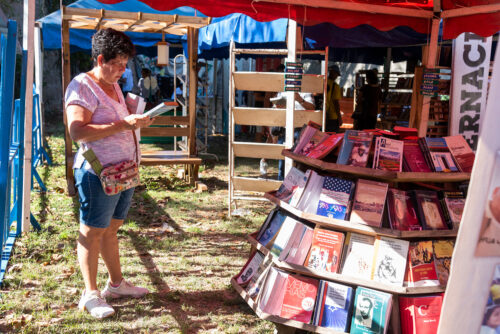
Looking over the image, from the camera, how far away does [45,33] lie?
9727 millimetres

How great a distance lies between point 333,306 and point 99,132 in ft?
6.25

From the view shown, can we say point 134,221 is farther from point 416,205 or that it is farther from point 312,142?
point 416,205

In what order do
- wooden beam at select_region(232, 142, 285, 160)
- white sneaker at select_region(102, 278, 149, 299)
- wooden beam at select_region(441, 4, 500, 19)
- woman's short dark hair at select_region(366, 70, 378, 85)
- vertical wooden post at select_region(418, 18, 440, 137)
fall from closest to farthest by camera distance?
white sneaker at select_region(102, 278, 149, 299), wooden beam at select_region(441, 4, 500, 19), vertical wooden post at select_region(418, 18, 440, 137), wooden beam at select_region(232, 142, 285, 160), woman's short dark hair at select_region(366, 70, 378, 85)

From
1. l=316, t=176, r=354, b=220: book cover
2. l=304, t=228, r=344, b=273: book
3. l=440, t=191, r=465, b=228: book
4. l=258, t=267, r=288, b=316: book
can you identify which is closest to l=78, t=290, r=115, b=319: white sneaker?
l=258, t=267, r=288, b=316: book

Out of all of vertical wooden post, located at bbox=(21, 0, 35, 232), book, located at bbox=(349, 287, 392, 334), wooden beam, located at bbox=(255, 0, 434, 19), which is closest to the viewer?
book, located at bbox=(349, 287, 392, 334)

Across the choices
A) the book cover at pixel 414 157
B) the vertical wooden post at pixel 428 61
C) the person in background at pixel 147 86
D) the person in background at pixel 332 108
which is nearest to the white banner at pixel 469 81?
the vertical wooden post at pixel 428 61

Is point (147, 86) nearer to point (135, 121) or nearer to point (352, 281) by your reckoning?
point (135, 121)

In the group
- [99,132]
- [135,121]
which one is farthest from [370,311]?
[99,132]

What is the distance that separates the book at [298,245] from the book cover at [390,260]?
0.49 m

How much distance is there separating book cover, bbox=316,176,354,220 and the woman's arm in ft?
4.30

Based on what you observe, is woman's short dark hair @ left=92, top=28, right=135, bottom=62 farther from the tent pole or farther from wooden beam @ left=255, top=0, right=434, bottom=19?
the tent pole

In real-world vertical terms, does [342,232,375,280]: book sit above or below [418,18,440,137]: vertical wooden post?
below

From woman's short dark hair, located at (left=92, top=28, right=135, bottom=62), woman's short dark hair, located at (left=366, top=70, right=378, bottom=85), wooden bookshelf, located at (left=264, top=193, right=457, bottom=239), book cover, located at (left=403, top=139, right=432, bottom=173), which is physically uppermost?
woman's short dark hair, located at (left=366, top=70, right=378, bottom=85)

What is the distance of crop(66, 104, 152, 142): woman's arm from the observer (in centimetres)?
317
